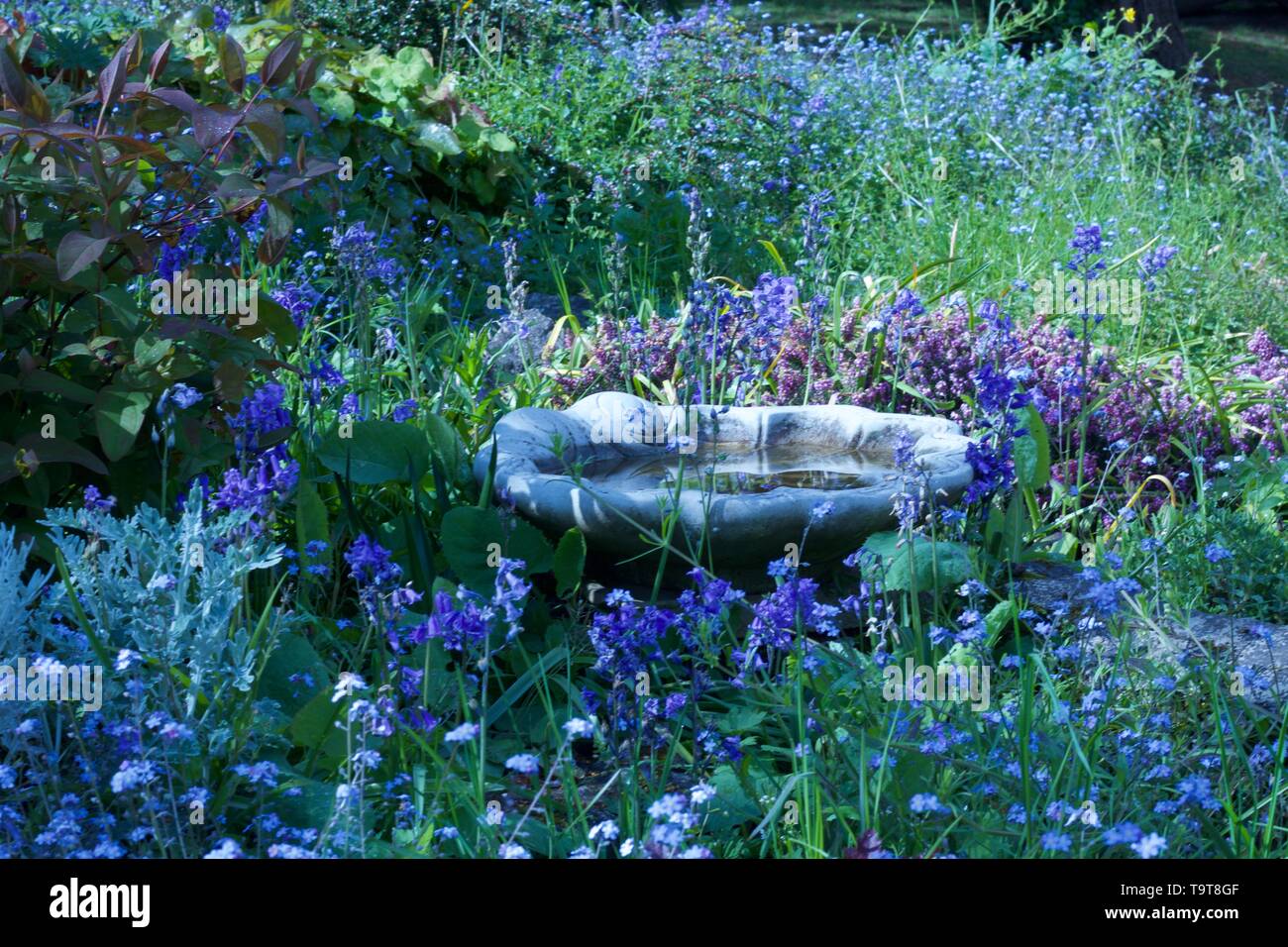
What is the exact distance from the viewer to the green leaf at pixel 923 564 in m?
2.93

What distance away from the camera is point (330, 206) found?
5.39 m

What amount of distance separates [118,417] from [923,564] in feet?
5.71

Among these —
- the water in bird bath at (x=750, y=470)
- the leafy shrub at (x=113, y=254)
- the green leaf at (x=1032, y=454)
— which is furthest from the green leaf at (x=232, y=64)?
the green leaf at (x=1032, y=454)

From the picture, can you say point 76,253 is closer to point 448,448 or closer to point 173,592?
point 173,592

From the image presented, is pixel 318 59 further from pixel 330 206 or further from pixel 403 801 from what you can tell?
pixel 330 206

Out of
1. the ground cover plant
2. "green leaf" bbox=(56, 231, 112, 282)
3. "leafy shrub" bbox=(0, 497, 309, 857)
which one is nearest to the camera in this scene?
"leafy shrub" bbox=(0, 497, 309, 857)

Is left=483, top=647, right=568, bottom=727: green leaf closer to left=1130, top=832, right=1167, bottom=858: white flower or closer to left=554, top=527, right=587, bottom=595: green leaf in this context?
left=554, top=527, right=587, bottom=595: green leaf

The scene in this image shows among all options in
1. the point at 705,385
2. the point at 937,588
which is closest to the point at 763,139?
the point at 705,385

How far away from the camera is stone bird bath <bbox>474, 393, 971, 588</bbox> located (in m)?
3.05

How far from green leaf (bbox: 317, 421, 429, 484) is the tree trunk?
999cm

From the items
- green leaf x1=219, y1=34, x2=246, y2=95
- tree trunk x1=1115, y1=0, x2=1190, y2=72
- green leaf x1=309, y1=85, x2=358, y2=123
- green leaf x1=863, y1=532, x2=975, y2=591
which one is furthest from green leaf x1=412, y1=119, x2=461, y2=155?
tree trunk x1=1115, y1=0, x2=1190, y2=72

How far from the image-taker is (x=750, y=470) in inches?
146
